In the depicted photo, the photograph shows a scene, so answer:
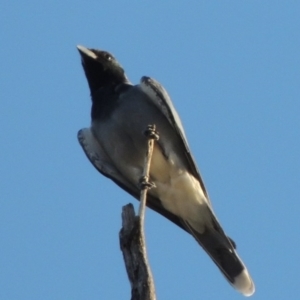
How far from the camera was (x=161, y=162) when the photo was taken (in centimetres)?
821

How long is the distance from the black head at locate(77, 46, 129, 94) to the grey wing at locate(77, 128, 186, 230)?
0.56 meters

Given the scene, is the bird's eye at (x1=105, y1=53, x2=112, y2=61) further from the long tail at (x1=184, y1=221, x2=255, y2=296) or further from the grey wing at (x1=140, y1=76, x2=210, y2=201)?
the long tail at (x1=184, y1=221, x2=255, y2=296)

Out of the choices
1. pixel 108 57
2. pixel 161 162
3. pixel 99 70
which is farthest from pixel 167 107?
pixel 108 57

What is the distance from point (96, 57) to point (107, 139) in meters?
Result: 1.29

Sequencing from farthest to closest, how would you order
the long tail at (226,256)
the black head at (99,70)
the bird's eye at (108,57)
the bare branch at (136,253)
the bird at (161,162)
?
the bird's eye at (108,57) → the black head at (99,70) → the bird at (161,162) → the long tail at (226,256) → the bare branch at (136,253)

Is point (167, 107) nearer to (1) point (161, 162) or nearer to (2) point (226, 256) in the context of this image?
(1) point (161, 162)

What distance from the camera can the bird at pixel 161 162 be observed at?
27.0ft

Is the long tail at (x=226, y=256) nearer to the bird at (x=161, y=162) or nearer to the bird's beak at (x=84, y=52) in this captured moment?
the bird at (x=161, y=162)

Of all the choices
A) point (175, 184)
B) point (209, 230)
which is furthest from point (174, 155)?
point (209, 230)

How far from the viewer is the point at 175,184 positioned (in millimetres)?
8359

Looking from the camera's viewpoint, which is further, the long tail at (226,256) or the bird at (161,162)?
the bird at (161,162)

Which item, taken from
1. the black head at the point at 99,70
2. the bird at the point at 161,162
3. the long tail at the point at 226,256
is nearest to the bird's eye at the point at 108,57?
the black head at the point at 99,70

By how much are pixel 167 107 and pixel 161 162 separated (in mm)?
562

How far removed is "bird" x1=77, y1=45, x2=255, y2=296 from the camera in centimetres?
823
